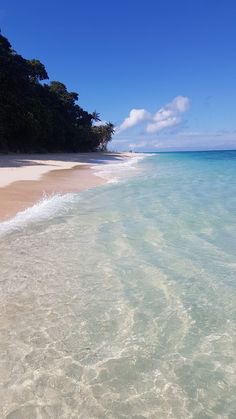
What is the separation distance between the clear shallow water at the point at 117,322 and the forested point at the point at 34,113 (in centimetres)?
2938

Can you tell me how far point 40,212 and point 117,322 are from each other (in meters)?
6.81

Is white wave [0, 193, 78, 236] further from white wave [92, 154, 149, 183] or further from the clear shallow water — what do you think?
white wave [92, 154, 149, 183]

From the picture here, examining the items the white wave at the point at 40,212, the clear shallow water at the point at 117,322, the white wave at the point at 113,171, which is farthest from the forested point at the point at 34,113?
the clear shallow water at the point at 117,322

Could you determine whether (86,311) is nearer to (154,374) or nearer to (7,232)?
(154,374)

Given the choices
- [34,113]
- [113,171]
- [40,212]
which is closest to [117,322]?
[40,212]

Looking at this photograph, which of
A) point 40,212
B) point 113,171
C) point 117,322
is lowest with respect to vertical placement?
point 113,171

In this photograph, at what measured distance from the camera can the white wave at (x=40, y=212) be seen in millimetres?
8820

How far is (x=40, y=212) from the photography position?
1068 cm

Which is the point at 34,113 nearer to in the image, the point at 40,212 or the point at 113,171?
the point at 113,171

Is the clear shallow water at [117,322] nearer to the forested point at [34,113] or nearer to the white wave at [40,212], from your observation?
the white wave at [40,212]

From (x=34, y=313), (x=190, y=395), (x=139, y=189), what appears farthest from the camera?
(x=139, y=189)

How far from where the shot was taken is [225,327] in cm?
426

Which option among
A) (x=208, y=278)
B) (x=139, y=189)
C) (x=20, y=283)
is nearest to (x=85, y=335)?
(x=20, y=283)

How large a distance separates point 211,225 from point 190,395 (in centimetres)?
655
